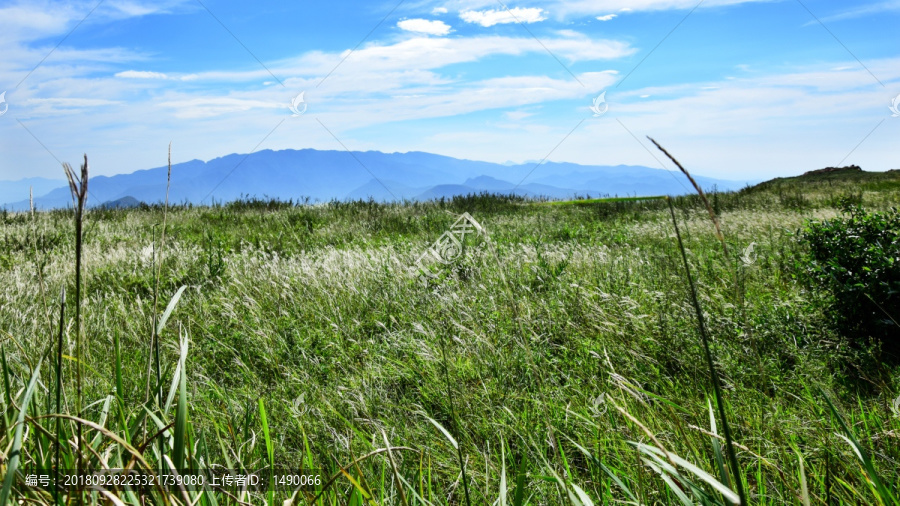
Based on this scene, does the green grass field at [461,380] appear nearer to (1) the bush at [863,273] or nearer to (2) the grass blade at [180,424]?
(2) the grass blade at [180,424]

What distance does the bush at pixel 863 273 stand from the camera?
3637mm

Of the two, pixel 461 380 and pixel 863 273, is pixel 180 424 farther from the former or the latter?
pixel 863 273

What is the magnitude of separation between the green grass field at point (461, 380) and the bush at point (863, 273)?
0.62 ft

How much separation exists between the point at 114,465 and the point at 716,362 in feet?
10.4

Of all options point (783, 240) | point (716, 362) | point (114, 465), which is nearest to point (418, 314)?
point (716, 362)

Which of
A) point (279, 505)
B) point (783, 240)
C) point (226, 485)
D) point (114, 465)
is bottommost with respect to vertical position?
point (279, 505)

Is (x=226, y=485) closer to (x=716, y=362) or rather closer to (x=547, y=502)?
(x=547, y=502)

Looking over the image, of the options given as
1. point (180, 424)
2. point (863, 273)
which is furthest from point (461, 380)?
point (863, 273)

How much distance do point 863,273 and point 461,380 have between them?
3153 mm

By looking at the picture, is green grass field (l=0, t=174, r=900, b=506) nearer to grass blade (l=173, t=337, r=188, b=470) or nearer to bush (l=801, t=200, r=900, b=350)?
grass blade (l=173, t=337, r=188, b=470)

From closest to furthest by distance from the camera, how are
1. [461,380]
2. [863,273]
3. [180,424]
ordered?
[180,424] < [461,380] < [863,273]

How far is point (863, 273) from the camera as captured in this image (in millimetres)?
3852

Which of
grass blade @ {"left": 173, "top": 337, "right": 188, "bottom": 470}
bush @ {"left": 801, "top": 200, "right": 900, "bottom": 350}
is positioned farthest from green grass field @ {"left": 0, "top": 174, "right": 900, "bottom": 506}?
bush @ {"left": 801, "top": 200, "right": 900, "bottom": 350}

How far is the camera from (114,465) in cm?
151
